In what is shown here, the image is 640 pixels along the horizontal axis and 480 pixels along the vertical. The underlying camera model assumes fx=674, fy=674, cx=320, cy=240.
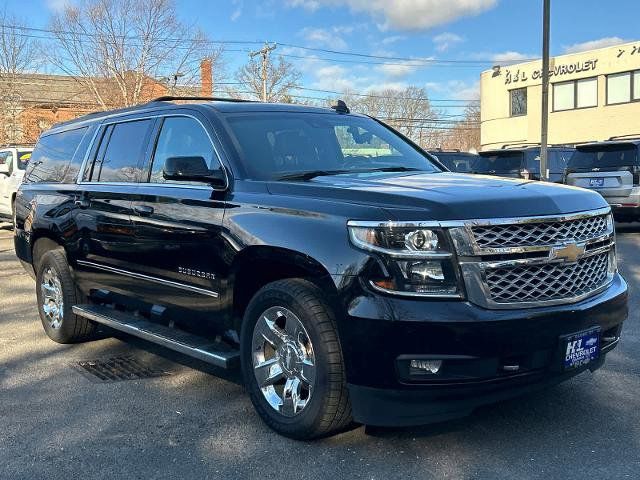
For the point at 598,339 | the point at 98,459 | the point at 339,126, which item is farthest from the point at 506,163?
the point at 98,459

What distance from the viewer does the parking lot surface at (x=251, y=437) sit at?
3.40 metres

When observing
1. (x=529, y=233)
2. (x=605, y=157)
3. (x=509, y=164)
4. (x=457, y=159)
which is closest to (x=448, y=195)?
(x=529, y=233)

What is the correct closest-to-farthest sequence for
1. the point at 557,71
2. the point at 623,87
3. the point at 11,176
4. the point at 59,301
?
the point at 59,301 → the point at 11,176 → the point at 623,87 → the point at 557,71

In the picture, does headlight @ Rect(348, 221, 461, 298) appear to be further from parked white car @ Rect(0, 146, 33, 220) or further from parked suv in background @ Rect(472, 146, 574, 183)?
parked white car @ Rect(0, 146, 33, 220)

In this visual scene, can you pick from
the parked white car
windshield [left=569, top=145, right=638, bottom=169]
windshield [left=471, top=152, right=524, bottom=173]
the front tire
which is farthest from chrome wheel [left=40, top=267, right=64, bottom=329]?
windshield [left=471, top=152, right=524, bottom=173]

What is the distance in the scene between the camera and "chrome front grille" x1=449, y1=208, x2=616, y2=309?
321 centimetres

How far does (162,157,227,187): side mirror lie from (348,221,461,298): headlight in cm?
138

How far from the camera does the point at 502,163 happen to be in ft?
50.3

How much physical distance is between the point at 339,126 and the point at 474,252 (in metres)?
2.14

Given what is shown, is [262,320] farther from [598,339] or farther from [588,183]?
[588,183]

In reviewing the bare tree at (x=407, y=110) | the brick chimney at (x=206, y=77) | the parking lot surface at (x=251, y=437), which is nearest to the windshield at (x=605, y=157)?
the parking lot surface at (x=251, y=437)

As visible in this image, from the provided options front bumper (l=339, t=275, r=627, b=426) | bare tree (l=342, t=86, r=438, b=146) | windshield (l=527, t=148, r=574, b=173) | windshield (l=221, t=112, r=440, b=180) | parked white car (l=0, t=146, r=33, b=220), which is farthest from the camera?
bare tree (l=342, t=86, r=438, b=146)

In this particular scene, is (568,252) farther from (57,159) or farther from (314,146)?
(57,159)

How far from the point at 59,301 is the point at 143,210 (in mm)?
1825
